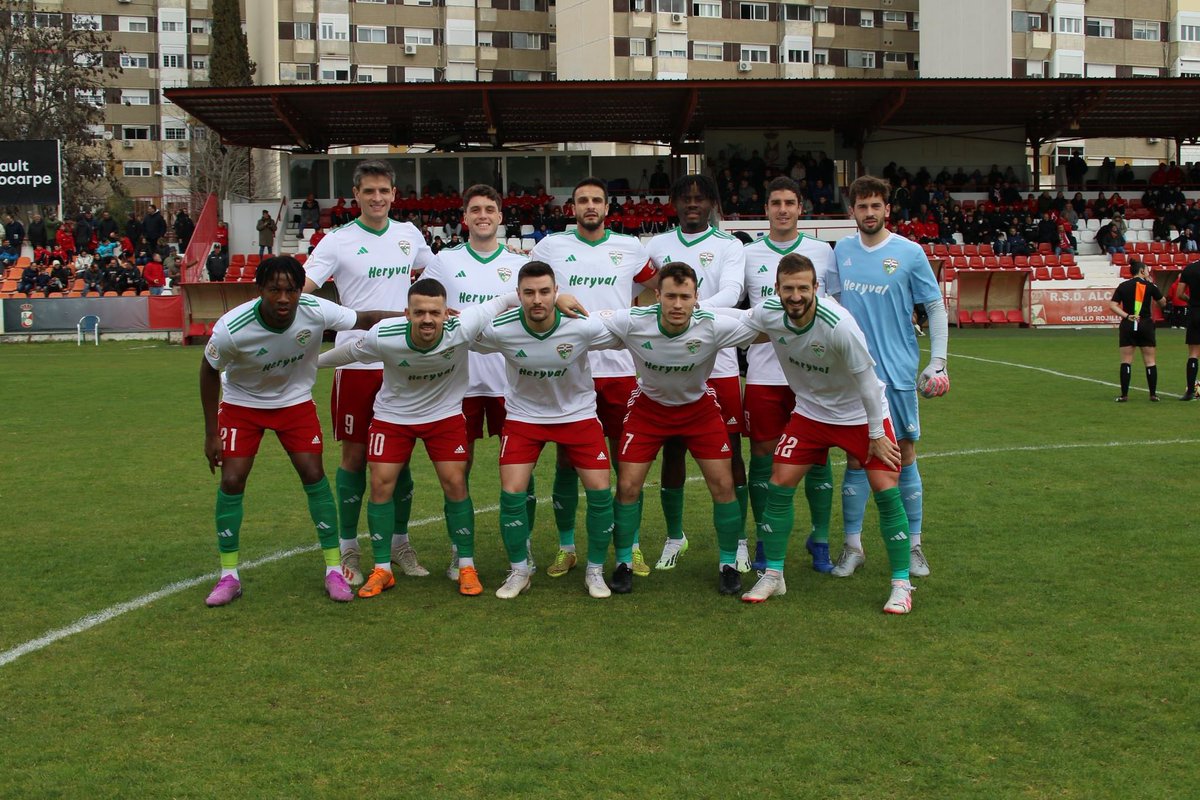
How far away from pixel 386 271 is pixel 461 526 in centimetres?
165

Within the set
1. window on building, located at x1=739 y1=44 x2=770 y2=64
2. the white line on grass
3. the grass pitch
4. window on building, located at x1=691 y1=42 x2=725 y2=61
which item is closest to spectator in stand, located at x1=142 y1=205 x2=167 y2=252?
the grass pitch

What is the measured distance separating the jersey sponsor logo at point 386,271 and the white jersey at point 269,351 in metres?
0.49

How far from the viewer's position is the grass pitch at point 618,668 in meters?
4.22

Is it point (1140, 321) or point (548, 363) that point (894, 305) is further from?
point (1140, 321)

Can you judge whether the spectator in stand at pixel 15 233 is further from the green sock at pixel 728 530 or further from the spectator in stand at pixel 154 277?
the green sock at pixel 728 530

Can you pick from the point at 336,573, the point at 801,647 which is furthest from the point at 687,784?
the point at 336,573

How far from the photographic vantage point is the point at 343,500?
23.8 ft

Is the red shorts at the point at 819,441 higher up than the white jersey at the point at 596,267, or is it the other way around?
the white jersey at the point at 596,267

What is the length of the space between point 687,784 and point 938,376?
3.32 meters

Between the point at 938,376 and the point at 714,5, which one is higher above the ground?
the point at 714,5

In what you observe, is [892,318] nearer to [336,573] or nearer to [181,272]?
[336,573]

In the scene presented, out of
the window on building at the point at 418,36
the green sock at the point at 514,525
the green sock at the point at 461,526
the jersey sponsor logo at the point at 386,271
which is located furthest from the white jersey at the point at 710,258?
the window on building at the point at 418,36

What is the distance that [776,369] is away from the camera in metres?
7.15

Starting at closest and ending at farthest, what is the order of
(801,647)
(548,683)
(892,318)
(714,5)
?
1. (548,683)
2. (801,647)
3. (892,318)
4. (714,5)
